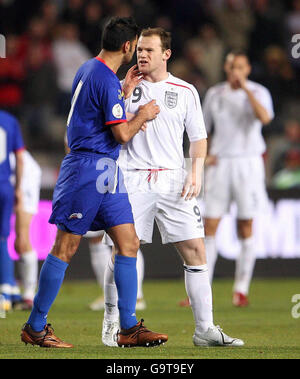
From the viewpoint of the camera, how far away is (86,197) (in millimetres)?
6113

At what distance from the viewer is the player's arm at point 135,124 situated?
6.11m

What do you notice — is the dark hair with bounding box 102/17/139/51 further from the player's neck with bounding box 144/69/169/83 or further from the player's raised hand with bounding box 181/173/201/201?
the player's raised hand with bounding box 181/173/201/201

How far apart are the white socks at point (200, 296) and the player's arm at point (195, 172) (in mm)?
520

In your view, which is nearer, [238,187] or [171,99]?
[171,99]

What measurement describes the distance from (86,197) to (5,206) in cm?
329

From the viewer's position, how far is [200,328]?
644 cm

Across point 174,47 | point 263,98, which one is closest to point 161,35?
point 263,98

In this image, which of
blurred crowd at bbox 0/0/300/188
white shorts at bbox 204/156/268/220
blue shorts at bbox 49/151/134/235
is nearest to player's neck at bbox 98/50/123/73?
blue shorts at bbox 49/151/134/235

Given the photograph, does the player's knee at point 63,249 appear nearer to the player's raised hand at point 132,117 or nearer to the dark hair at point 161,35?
the player's raised hand at point 132,117

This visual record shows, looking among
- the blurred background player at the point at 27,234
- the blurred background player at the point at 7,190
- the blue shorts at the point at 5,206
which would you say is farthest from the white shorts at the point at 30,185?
the blue shorts at the point at 5,206

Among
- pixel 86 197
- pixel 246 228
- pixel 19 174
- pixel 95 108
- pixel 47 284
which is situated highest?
pixel 95 108

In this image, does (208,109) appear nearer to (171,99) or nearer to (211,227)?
(211,227)
